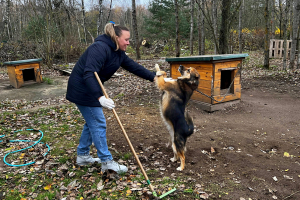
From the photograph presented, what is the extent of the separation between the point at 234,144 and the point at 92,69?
3226 millimetres

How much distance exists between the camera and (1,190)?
302 cm

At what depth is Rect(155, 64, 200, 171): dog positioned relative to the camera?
3.48 m

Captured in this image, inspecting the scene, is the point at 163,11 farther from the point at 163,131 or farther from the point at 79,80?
the point at 79,80

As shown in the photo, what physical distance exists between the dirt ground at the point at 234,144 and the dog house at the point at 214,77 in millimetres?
253

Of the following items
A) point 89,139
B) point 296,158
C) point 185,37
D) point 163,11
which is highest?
point 163,11

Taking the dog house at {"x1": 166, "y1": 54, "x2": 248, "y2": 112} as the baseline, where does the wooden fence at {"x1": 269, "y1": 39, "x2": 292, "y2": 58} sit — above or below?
above

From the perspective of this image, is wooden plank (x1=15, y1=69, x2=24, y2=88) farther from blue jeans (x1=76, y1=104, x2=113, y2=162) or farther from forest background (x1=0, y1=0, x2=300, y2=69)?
blue jeans (x1=76, y1=104, x2=113, y2=162)

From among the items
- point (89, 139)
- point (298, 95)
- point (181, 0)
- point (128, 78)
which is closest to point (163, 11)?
point (181, 0)

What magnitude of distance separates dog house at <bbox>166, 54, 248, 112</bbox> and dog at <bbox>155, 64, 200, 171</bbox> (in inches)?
97.9

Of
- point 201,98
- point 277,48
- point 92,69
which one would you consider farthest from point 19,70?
point 277,48

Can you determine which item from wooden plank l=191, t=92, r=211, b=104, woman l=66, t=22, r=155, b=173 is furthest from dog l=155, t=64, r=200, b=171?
wooden plank l=191, t=92, r=211, b=104

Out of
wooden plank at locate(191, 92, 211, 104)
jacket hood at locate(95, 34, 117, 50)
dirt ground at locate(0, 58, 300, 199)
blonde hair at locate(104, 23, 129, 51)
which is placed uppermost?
blonde hair at locate(104, 23, 129, 51)

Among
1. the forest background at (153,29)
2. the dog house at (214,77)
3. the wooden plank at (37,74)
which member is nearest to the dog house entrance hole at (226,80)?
the dog house at (214,77)

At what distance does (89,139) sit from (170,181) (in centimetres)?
139
